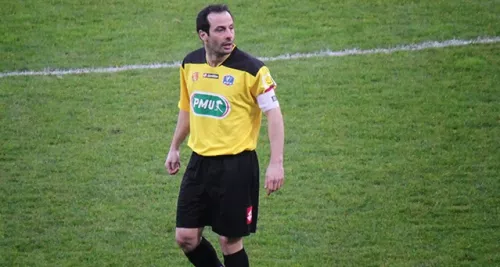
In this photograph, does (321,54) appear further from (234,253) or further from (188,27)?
(234,253)

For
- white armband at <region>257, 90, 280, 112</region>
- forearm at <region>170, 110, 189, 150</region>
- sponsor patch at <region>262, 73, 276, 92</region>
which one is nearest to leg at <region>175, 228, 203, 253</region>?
forearm at <region>170, 110, 189, 150</region>

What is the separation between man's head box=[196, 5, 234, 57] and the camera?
781cm

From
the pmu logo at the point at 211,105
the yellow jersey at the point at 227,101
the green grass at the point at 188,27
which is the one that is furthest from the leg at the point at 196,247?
the green grass at the point at 188,27

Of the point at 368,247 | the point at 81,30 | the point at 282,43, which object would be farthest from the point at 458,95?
the point at 81,30

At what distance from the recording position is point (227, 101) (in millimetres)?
7883

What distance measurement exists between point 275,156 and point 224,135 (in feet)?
1.48

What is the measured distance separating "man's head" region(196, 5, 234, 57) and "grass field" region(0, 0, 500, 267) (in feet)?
7.23

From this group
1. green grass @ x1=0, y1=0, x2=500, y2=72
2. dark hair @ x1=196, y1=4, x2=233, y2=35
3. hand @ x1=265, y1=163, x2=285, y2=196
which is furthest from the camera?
green grass @ x1=0, y1=0, x2=500, y2=72

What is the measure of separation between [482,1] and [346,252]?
23.4 ft

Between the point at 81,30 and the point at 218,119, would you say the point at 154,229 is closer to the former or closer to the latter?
the point at 218,119

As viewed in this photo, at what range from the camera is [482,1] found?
50.4 ft

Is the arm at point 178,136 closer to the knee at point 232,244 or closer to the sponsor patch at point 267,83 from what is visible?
the knee at point 232,244

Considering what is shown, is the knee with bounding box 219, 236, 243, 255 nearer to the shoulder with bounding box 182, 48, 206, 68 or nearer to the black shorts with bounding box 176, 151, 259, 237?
the black shorts with bounding box 176, 151, 259, 237

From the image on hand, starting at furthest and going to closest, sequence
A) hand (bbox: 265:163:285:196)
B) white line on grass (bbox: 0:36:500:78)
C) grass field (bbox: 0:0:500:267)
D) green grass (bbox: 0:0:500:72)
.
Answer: green grass (bbox: 0:0:500:72)
white line on grass (bbox: 0:36:500:78)
grass field (bbox: 0:0:500:267)
hand (bbox: 265:163:285:196)
